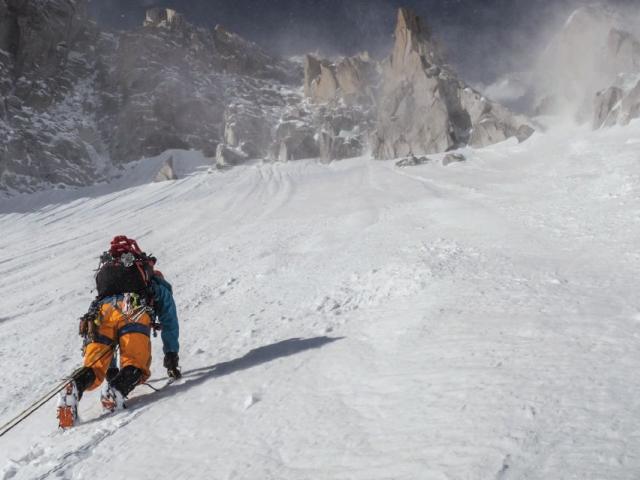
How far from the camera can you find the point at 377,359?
3.89m

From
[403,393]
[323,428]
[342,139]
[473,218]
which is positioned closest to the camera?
[323,428]

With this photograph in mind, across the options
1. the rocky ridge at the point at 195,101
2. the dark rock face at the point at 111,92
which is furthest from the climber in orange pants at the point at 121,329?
the dark rock face at the point at 111,92

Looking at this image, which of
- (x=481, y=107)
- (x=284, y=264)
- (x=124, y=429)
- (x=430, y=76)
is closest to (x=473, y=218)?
(x=284, y=264)

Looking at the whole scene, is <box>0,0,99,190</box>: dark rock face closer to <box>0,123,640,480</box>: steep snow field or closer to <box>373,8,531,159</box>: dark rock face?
<box>373,8,531,159</box>: dark rock face

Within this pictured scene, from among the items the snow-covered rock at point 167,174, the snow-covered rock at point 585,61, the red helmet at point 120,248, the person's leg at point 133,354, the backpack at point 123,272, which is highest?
the snow-covered rock at point 585,61

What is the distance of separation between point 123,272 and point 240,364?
4.46ft

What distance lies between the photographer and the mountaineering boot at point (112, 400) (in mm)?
3715

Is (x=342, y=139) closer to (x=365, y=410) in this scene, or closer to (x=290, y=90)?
(x=290, y=90)

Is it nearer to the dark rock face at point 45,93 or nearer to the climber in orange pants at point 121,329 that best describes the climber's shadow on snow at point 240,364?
the climber in orange pants at point 121,329

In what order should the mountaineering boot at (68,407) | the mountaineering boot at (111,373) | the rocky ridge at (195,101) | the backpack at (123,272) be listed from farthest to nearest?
the rocky ridge at (195,101) < the backpack at (123,272) < the mountaineering boot at (111,373) < the mountaineering boot at (68,407)

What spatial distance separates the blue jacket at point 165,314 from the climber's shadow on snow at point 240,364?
31cm

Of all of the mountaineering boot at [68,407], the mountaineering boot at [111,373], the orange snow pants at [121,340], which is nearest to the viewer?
the mountaineering boot at [68,407]

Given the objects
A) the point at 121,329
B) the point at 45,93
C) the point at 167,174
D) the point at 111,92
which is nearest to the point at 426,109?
the point at 167,174

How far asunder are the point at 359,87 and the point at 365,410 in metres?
69.5
